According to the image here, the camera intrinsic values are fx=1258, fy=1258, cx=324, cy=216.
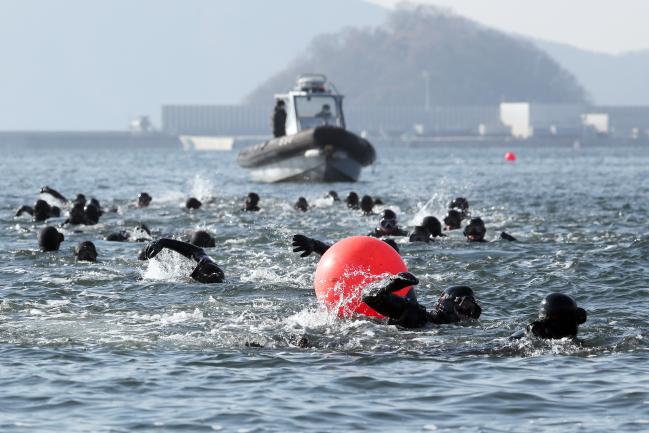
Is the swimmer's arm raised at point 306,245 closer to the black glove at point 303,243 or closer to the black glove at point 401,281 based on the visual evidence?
the black glove at point 303,243

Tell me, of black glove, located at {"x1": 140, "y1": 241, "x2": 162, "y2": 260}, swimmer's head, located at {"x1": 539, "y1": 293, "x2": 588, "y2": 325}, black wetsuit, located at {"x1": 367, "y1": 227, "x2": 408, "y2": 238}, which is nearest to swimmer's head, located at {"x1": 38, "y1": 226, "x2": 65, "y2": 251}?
black wetsuit, located at {"x1": 367, "y1": 227, "x2": 408, "y2": 238}

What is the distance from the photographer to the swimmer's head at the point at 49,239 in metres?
20.4

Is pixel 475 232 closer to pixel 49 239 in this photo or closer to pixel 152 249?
pixel 49 239

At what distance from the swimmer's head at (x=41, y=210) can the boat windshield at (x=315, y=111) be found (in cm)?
2201

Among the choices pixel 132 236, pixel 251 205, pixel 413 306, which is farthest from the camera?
pixel 251 205

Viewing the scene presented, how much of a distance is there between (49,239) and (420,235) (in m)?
6.23

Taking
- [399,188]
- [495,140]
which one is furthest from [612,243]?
[495,140]

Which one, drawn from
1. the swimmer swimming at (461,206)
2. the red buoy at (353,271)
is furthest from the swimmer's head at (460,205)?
the red buoy at (353,271)

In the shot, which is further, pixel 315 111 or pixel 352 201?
pixel 315 111

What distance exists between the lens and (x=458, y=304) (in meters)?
13.0

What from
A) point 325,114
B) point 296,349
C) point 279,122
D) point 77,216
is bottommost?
point 296,349

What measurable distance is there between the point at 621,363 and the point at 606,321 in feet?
8.26

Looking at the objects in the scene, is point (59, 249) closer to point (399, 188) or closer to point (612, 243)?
point (612, 243)

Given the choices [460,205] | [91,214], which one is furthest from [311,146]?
[91,214]
